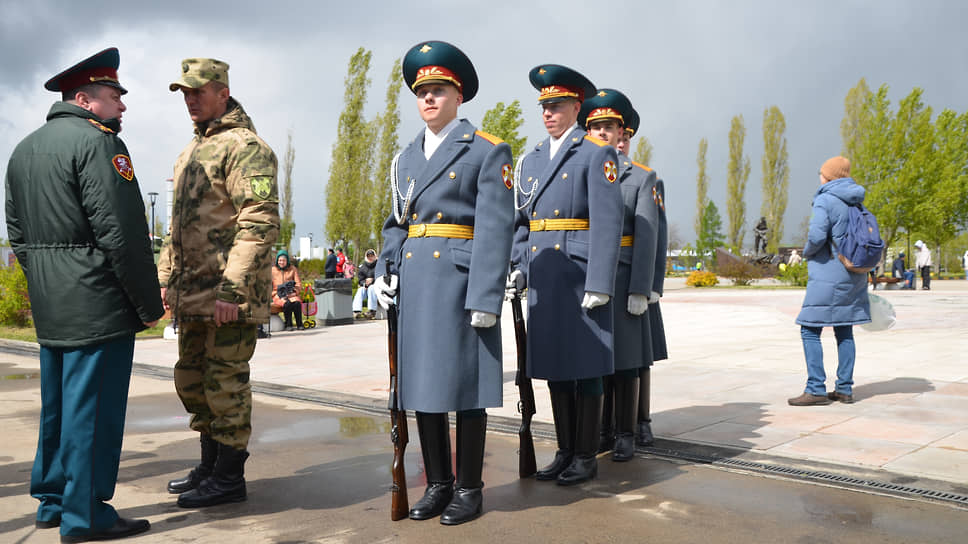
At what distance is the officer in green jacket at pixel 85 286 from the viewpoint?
3365 mm

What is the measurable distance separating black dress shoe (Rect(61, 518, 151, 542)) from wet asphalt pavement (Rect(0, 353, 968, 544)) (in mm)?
67

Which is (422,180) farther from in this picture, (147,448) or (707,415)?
(707,415)

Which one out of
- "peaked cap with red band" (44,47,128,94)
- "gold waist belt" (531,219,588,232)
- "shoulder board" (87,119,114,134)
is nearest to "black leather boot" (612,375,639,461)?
"gold waist belt" (531,219,588,232)

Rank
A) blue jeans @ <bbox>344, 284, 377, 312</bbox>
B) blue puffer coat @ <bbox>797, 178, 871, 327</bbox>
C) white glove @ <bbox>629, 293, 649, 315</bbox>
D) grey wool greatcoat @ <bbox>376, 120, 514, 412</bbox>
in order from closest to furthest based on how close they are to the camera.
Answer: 1. grey wool greatcoat @ <bbox>376, 120, 514, 412</bbox>
2. white glove @ <bbox>629, 293, 649, 315</bbox>
3. blue puffer coat @ <bbox>797, 178, 871, 327</bbox>
4. blue jeans @ <bbox>344, 284, 377, 312</bbox>

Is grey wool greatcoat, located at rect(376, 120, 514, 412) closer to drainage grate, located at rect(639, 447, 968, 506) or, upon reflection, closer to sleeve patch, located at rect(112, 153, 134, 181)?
sleeve patch, located at rect(112, 153, 134, 181)

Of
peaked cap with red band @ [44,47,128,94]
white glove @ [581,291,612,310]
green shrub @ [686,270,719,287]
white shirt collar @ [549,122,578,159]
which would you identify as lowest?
green shrub @ [686,270,719,287]

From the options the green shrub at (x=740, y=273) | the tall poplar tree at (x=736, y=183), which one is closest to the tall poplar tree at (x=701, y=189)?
the tall poplar tree at (x=736, y=183)

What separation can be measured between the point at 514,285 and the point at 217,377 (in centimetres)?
160

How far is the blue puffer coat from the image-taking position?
20.9 ft

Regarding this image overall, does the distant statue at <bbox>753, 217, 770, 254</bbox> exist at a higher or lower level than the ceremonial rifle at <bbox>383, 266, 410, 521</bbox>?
higher

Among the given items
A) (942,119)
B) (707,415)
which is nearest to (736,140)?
(942,119)

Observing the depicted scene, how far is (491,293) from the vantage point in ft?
11.8

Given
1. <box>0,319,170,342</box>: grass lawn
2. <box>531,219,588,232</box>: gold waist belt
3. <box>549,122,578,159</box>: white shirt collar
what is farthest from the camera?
<box>0,319,170,342</box>: grass lawn

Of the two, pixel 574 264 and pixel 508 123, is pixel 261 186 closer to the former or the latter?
pixel 574 264
